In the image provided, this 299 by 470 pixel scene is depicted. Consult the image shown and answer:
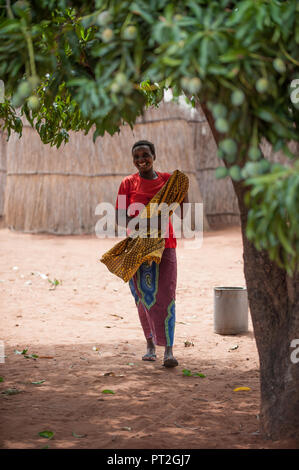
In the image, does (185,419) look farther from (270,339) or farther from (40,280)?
(40,280)

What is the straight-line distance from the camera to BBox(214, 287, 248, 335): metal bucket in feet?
16.9

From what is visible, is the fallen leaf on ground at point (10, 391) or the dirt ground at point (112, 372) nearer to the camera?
the dirt ground at point (112, 372)

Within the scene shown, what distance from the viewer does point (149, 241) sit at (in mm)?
3984

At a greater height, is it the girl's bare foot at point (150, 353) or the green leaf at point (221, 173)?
the green leaf at point (221, 173)

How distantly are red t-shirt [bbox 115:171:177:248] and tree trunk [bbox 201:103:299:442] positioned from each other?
1366mm

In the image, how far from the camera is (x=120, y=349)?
4715 mm

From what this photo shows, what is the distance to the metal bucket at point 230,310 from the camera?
5.14 m

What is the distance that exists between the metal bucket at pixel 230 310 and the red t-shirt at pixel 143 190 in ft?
4.26

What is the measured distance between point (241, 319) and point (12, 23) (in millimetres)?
4117

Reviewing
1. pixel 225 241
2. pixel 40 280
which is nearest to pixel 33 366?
pixel 40 280

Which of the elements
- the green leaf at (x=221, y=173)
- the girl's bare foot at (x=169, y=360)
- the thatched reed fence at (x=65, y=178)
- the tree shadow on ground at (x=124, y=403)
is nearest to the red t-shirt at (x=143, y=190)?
the girl's bare foot at (x=169, y=360)

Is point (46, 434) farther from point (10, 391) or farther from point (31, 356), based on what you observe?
point (31, 356)

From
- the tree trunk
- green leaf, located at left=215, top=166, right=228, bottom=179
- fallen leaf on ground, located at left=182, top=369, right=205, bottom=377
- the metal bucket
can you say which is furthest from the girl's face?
green leaf, located at left=215, top=166, right=228, bottom=179

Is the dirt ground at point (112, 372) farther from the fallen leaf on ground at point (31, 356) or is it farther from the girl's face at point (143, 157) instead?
the girl's face at point (143, 157)
